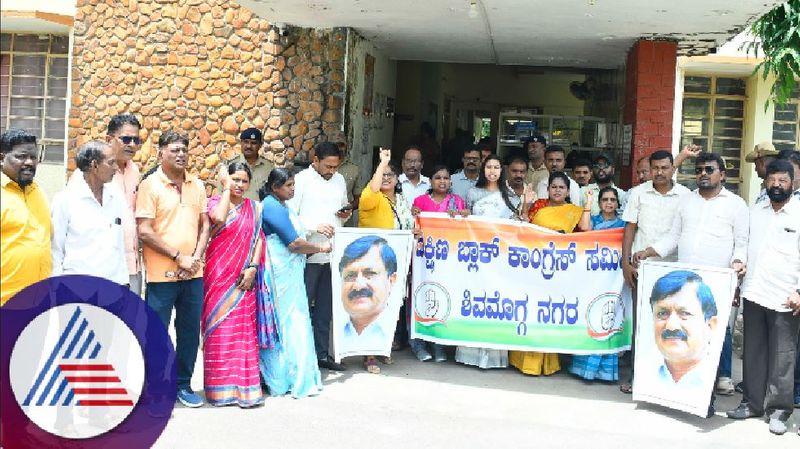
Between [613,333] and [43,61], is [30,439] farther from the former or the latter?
[43,61]

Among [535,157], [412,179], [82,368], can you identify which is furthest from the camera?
[535,157]

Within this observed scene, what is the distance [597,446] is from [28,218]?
355 cm

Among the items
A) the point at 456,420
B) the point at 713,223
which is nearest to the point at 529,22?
the point at 713,223

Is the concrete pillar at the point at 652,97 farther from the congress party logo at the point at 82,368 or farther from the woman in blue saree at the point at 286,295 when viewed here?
the congress party logo at the point at 82,368

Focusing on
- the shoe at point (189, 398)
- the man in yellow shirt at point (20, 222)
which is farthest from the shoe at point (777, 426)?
the man in yellow shirt at point (20, 222)

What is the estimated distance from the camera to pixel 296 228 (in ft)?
18.8

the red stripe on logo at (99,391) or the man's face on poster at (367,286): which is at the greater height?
the man's face on poster at (367,286)

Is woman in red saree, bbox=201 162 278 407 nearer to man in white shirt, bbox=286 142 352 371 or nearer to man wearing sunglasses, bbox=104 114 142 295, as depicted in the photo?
man wearing sunglasses, bbox=104 114 142 295

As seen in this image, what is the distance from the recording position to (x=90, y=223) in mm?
4566

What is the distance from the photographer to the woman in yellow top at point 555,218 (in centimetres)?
640

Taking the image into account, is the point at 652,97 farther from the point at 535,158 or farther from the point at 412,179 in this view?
the point at 412,179

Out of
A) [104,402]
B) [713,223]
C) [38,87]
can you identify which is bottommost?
[104,402]

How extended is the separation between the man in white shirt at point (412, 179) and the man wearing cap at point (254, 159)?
121 cm

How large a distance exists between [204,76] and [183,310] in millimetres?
4105
